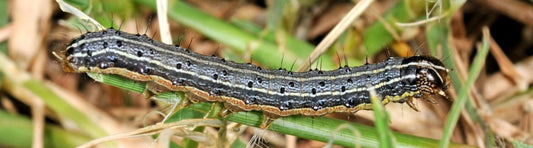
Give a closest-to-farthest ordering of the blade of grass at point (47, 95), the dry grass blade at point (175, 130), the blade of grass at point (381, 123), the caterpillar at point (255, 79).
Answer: the blade of grass at point (381, 123) → the dry grass blade at point (175, 130) → the caterpillar at point (255, 79) → the blade of grass at point (47, 95)

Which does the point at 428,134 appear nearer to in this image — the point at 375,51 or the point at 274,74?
the point at 375,51

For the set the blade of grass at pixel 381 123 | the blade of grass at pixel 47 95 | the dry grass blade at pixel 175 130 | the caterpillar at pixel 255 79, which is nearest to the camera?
the blade of grass at pixel 381 123

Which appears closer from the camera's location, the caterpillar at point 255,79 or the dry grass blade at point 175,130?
the dry grass blade at point 175,130

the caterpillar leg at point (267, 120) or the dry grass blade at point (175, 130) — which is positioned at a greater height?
the caterpillar leg at point (267, 120)

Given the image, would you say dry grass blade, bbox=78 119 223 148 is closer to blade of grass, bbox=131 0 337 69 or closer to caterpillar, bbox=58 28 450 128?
caterpillar, bbox=58 28 450 128

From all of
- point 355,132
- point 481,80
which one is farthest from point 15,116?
point 481,80

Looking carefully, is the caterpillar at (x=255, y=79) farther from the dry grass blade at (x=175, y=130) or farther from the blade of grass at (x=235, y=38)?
the blade of grass at (x=235, y=38)

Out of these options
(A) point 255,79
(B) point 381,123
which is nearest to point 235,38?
(A) point 255,79

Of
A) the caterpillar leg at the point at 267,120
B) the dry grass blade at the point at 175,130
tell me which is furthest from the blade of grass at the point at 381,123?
the dry grass blade at the point at 175,130

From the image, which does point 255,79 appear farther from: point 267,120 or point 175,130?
point 175,130
